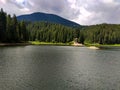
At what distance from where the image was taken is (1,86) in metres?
38.7

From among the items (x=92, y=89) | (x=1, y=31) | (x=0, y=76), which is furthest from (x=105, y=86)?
(x=1, y=31)

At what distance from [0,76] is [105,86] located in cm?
2055

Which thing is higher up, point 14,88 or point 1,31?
point 1,31

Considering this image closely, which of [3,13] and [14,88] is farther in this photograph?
[3,13]

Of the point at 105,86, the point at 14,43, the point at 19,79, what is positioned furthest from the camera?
the point at 14,43

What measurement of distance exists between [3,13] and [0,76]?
126 meters

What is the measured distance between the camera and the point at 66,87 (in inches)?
1547

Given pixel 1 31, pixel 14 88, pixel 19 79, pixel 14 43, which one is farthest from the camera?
pixel 14 43

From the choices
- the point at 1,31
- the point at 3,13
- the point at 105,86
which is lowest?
the point at 105,86

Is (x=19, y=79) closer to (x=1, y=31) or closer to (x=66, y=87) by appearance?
(x=66, y=87)

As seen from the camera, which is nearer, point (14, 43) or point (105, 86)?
point (105, 86)

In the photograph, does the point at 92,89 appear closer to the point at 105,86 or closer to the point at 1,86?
the point at 105,86

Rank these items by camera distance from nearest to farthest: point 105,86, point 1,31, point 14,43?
point 105,86, point 1,31, point 14,43

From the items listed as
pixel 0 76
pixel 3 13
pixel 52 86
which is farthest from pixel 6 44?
pixel 52 86
